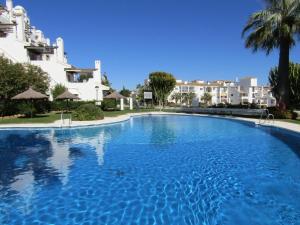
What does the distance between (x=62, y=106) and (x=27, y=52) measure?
9053 mm

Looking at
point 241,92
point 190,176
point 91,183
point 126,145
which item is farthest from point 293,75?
point 241,92

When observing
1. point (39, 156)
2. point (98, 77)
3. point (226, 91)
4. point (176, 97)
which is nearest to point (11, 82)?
point (98, 77)

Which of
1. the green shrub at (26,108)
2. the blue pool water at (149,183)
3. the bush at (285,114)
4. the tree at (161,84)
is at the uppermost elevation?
the tree at (161,84)

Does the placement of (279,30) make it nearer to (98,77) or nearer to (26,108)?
(26,108)

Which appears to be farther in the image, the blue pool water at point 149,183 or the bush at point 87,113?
the bush at point 87,113

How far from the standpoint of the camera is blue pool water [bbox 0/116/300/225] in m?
5.16

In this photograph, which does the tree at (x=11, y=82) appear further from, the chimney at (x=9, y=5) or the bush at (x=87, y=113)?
the chimney at (x=9, y=5)

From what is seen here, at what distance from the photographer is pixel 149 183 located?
23.0 feet

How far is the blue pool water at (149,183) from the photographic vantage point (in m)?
5.16

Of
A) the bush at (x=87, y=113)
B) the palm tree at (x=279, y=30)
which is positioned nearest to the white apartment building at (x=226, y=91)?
the palm tree at (x=279, y=30)

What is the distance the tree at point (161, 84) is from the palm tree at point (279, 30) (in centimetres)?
2690

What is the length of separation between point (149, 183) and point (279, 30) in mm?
20064

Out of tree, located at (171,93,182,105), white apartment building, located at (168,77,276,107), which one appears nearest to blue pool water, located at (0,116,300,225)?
tree, located at (171,93,182,105)

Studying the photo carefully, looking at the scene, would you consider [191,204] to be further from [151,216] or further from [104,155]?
[104,155]
